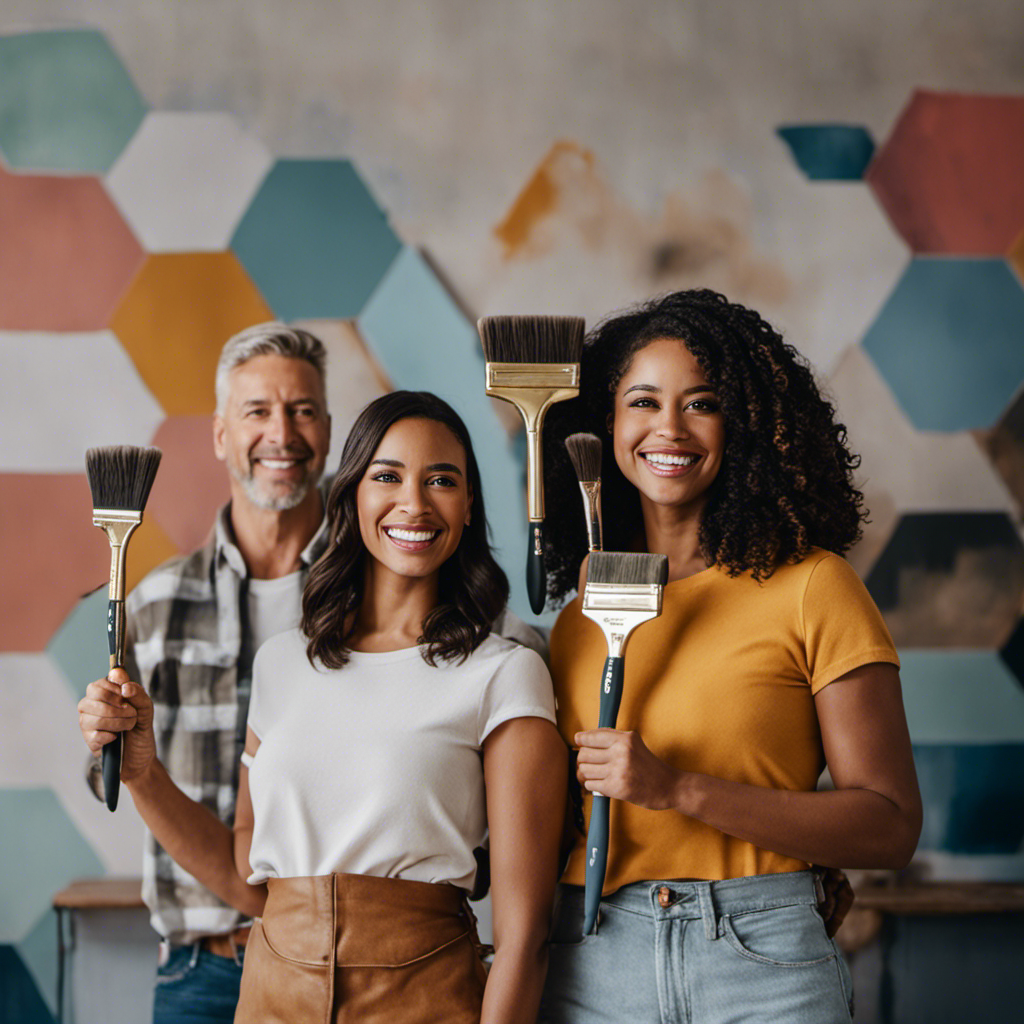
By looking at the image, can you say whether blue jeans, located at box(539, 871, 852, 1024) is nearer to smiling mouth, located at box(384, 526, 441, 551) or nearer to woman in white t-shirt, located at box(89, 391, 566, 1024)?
woman in white t-shirt, located at box(89, 391, 566, 1024)

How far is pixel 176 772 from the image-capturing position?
179 cm

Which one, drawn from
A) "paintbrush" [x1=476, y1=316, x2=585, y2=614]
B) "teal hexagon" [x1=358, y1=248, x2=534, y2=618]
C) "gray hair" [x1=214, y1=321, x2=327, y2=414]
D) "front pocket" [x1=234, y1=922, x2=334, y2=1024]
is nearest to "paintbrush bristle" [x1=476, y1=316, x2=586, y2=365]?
"paintbrush" [x1=476, y1=316, x2=585, y2=614]

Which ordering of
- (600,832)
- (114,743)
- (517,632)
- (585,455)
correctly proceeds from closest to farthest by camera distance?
(600,832) < (114,743) < (585,455) < (517,632)

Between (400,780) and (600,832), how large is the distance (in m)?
0.26

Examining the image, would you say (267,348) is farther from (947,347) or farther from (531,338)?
(947,347)

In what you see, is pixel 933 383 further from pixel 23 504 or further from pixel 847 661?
pixel 23 504

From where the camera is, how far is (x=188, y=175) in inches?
92.4

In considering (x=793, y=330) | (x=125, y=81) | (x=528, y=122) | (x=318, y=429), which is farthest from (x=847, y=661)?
(x=125, y=81)

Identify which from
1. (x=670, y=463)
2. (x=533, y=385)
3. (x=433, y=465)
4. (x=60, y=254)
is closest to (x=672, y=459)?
(x=670, y=463)

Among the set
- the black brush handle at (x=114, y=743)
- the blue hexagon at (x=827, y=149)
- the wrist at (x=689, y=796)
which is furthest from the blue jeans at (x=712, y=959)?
the blue hexagon at (x=827, y=149)

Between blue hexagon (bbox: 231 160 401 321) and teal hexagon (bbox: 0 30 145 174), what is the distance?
0.37 metres

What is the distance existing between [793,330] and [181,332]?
1459mm

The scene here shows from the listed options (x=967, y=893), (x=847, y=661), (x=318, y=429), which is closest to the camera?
(x=847, y=661)

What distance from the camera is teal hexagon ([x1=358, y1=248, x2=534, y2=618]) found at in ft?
7.72
